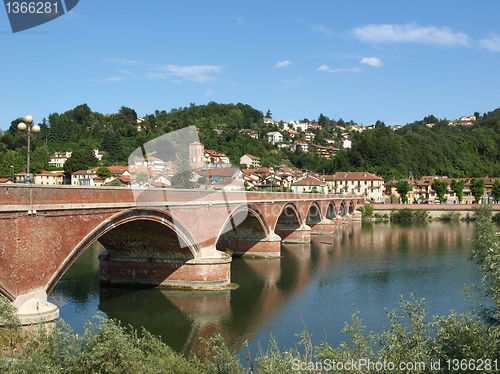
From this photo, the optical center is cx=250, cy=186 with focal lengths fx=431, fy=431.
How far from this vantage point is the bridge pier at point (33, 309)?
1119cm

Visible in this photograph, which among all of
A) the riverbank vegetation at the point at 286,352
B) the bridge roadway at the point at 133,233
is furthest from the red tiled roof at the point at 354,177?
the riverbank vegetation at the point at 286,352

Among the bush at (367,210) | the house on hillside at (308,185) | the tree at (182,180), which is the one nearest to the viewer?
the tree at (182,180)

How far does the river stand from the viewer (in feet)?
57.3

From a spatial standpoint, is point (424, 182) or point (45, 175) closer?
point (45, 175)

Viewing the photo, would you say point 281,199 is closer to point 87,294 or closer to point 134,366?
point 87,294

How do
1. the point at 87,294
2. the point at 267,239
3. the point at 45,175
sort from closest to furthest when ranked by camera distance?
1. the point at 87,294
2. the point at 267,239
3. the point at 45,175

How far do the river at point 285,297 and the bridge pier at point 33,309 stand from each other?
530 centimetres

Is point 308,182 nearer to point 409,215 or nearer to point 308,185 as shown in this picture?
point 308,185

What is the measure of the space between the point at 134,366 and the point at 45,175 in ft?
141

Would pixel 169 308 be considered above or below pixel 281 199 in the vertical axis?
below

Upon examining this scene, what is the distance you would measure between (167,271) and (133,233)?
3181 mm

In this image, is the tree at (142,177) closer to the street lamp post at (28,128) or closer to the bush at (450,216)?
the street lamp post at (28,128)

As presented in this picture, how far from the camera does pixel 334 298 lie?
22141 millimetres

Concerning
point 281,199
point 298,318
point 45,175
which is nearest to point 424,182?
point 281,199
